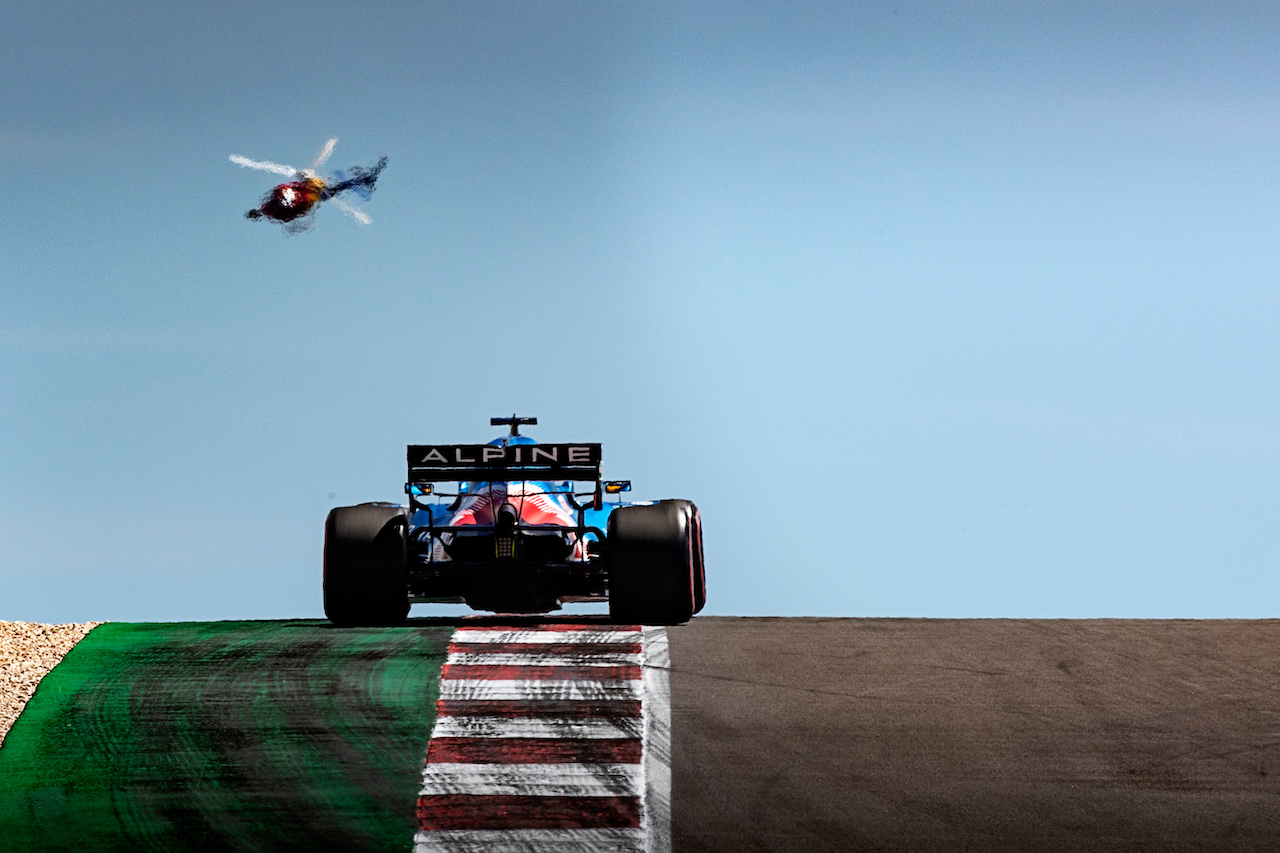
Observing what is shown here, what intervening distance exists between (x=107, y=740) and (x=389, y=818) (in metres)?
3.00

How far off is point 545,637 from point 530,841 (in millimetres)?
4314

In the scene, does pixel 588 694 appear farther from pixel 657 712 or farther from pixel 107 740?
pixel 107 740

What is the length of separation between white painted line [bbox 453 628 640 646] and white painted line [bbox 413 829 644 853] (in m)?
3.88

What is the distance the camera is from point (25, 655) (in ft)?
53.8

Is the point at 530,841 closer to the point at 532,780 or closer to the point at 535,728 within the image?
the point at 532,780

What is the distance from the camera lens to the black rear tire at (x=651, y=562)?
15.2m

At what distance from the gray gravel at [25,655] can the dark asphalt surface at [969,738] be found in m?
5.91

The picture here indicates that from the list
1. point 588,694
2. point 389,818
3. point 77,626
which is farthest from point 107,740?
point 77,626

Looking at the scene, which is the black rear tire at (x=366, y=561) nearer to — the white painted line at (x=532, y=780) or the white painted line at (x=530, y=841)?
the white painted line at (x=532, y=780)

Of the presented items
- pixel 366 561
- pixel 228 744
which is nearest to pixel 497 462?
pixel 366 561

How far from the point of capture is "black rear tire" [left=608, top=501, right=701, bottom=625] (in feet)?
50.0

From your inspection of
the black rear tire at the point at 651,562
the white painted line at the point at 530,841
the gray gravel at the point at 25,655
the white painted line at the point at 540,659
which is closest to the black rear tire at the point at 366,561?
the white painted line at the point at 540,659

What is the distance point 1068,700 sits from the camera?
14570mm

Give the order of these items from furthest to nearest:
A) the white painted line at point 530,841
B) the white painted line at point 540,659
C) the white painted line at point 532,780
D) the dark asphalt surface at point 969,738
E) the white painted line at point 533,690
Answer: the white painted line at point 540,659, the white painted line at point 533,690, the white painted line at point 532,780, the dark asphalt surface at point 969,738, the white painted line at point 530,841
